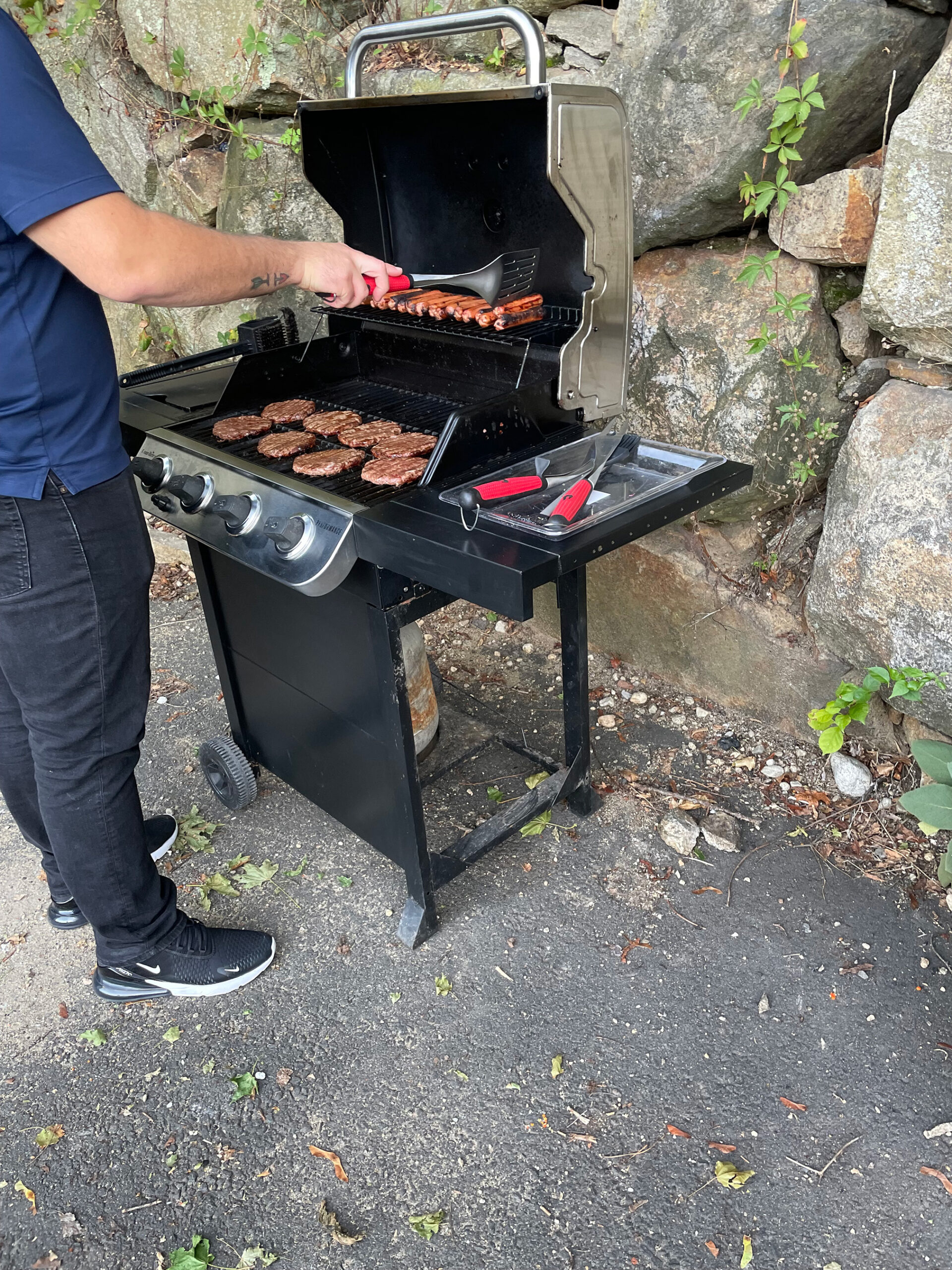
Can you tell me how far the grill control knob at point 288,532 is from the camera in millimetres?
1747

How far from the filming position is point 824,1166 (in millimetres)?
1783

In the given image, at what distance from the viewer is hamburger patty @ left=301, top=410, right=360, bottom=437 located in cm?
213

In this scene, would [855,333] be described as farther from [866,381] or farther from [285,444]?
[285,444]

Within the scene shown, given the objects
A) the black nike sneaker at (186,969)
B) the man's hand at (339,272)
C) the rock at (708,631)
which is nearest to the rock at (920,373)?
the rock at (708,631)

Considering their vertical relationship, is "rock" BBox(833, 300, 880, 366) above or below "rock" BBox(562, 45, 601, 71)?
below

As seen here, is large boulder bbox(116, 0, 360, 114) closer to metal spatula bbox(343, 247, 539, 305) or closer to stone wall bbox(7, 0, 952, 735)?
stone wall bbox(7, 0, 952, 735)

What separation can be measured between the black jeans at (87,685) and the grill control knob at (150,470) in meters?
0.19

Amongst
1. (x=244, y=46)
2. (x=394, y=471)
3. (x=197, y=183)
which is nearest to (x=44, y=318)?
(x=394, y=471)

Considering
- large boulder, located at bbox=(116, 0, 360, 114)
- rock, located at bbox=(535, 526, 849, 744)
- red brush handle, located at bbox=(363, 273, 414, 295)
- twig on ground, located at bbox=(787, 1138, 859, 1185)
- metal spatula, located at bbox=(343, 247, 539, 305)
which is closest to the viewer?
twig on ground, located at bbox=(787, 1138, 859, 1185)

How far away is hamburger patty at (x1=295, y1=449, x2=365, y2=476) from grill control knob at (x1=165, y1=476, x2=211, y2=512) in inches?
7.6

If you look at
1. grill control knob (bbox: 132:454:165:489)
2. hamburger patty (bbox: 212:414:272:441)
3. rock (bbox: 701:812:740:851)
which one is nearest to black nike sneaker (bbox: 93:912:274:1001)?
grill control knob (bbox: 132:454:165:489)

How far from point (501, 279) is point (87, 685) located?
1.27 metres

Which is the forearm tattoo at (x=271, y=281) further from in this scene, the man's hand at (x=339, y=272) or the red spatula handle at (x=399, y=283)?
the red spatula handle at (x=399, y=283)

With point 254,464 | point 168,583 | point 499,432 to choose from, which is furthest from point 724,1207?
point 168,583
